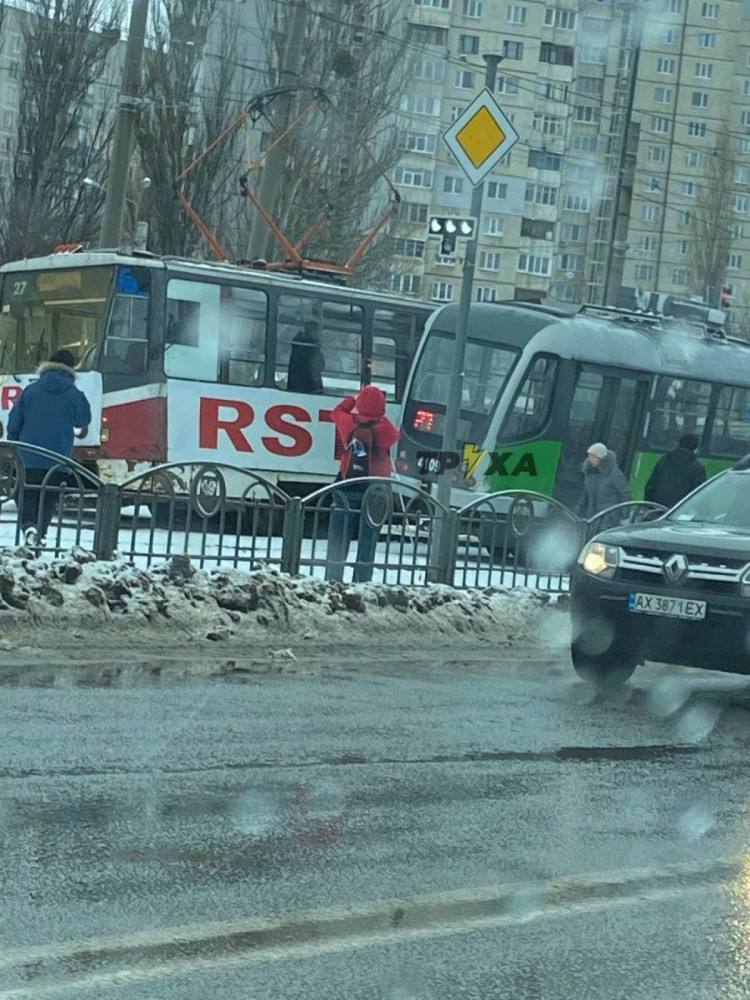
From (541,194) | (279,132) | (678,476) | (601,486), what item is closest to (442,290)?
(541,194)

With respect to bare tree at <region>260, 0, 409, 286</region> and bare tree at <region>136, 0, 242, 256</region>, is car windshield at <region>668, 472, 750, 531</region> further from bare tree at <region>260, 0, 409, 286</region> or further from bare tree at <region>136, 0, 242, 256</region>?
bare tree at <region>136, 0, 242, 256</region>

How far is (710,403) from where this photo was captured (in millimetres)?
27703

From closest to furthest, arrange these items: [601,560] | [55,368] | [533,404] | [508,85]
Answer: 1. [601,560]
2. [55,368]
3. [533,404]
4. [508,85]

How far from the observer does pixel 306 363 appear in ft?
78.0

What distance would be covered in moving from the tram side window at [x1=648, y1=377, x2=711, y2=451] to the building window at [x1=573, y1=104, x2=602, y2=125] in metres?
79.2

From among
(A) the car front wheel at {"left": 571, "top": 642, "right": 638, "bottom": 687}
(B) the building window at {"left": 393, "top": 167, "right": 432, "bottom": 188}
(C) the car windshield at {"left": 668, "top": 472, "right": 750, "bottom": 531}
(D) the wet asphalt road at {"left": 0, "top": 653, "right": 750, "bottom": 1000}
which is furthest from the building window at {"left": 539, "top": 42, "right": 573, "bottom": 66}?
(D) the wet asphalt road at {"left": 0, "top": 653, "right": 750, "bottom": 1000}

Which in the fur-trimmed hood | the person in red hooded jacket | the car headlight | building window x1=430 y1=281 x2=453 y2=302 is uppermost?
the fur-trimmed hood

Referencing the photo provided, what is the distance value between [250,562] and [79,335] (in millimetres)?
9756

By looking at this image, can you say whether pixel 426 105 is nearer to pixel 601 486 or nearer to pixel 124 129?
pixel 124 129

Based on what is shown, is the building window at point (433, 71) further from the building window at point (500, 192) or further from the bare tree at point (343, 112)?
the bare tree at point (343, 112)

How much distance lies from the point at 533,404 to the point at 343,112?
21.5 meters

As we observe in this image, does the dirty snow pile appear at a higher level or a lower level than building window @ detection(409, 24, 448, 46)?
lower

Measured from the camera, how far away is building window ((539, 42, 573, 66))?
9850cm

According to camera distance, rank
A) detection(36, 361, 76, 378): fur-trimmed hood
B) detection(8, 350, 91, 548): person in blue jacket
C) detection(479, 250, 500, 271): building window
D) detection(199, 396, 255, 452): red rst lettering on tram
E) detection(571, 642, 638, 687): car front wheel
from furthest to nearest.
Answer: detection(479, 250, 500, 271): building window → detection(199, 396, 255, 452): red rst lettering on tram → detection(36, 361, 76, 378): fur-trimmed hood → detection(8, 350, 91, 548): person in blue jacket → detection(571, 642, 638, 687): car front wheel
